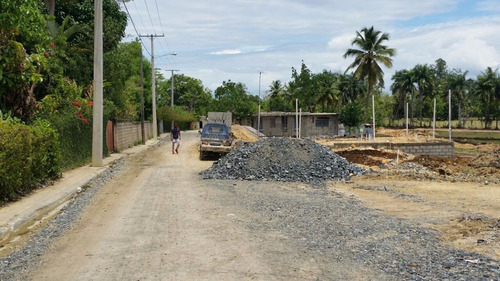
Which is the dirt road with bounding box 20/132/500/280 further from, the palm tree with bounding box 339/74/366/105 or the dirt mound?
the palm tree with bounding box 339/74/366/105

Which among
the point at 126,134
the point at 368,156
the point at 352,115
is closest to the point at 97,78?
the point at 368,156

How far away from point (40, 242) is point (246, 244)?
3676mm

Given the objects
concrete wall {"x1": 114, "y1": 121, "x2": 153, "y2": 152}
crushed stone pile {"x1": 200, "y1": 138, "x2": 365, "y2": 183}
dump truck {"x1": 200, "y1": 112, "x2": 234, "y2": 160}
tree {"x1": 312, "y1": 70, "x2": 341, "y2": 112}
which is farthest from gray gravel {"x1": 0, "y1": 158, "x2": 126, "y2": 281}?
tree {"x1": 312, "y1": 70, "x2": 341, "y2": 112}

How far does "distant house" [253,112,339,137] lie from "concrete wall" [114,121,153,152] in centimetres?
1981

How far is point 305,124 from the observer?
190 ft

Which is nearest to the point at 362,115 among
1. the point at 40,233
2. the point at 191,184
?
the point at 191,184

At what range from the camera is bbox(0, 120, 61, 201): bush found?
1117cm

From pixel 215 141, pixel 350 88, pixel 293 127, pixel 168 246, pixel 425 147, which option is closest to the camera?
pixel 168 246

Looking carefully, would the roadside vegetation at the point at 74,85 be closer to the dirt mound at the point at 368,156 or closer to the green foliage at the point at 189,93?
the dirt mound at the point at 368,156

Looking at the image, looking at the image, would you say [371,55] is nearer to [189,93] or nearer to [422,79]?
[422,79]

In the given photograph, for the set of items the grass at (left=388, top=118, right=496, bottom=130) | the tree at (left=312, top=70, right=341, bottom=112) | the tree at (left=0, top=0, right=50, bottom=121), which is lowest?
the grass at (left=388, top=118, right=496, bottom=130)

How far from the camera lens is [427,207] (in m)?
12.6

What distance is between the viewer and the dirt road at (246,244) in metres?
6.45

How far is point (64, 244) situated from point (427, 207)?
8.62 metres
